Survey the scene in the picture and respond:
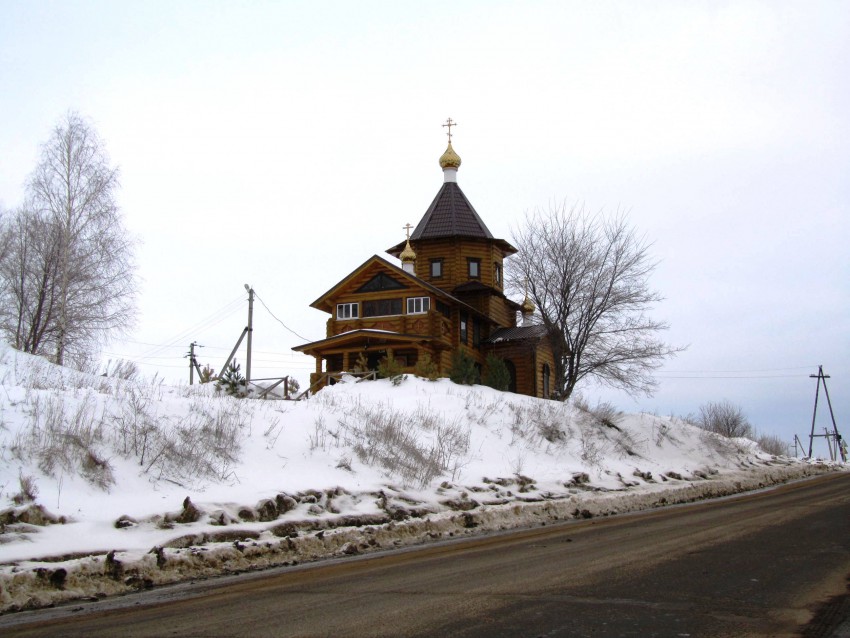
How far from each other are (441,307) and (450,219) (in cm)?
669

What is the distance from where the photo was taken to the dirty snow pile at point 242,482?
8.29m

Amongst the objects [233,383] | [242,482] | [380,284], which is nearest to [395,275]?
[380,284]

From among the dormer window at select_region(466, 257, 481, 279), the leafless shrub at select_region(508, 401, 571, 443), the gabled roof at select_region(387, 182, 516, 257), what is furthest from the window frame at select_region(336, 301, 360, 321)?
the leafless shrub at select_region(508, 401, 571, 443)

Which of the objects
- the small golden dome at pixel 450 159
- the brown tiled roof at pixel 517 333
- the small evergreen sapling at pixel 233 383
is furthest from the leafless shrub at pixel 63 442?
the small golden dome at pixel 450 159

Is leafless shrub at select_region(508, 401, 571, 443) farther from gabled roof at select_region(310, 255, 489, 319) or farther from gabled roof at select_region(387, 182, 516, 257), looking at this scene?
gabled roof at select_region(387, 182, 516, 257)

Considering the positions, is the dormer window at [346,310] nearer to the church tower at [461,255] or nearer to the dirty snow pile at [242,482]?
the church tower at [461,255]

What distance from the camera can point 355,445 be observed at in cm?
1441

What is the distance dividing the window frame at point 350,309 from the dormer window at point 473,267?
6827 millimetres

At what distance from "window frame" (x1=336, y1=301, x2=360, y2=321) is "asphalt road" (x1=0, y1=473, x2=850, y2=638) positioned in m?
28.6

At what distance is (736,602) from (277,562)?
515 cm

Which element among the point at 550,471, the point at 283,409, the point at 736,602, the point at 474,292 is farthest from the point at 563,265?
the point at 736,602

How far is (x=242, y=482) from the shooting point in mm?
11328

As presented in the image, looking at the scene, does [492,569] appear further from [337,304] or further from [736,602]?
[337,304]

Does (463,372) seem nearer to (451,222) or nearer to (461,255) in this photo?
(461,255)
